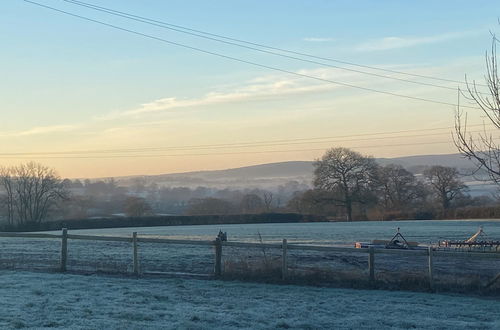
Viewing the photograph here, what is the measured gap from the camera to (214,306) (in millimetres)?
12594

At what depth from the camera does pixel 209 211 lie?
114 m

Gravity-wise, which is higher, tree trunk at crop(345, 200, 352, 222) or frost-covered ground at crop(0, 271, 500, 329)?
tree trunk at crop(345, 200, 352, 222)

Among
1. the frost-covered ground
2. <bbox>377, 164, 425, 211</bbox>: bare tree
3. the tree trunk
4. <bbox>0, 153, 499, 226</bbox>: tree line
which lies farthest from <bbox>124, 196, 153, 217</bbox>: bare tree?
the frost-covered ground

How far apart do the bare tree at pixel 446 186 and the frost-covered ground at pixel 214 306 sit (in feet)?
316

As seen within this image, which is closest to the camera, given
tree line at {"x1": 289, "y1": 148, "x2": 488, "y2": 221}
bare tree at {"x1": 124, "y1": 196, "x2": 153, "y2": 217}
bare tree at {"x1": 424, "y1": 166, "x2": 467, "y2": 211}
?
tree line at {"x1": 289, "y1": 148, "x2": 488, "y2": 221}

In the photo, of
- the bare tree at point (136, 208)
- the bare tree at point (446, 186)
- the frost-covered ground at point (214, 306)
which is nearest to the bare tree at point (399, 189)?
the bare tree at point (446, 186)

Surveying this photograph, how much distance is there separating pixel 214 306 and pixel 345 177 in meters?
89.6

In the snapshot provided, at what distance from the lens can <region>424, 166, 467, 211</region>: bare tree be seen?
10688 cm

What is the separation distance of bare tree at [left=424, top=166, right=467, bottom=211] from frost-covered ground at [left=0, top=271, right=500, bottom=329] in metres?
96.4

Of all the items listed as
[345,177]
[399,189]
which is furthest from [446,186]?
[345,177]

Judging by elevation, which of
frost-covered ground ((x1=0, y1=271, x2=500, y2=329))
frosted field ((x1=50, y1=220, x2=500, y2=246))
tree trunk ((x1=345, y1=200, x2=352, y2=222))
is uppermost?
tree trunk ((x1=345, y1=200, x2=352, y2=222))

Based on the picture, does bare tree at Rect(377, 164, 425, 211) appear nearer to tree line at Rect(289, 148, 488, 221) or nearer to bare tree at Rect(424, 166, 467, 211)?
tree line at Rect(289, 148, 488, 221)

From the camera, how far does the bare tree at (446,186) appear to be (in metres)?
107

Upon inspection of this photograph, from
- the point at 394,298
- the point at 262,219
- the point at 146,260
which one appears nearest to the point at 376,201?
the point at 262,219
